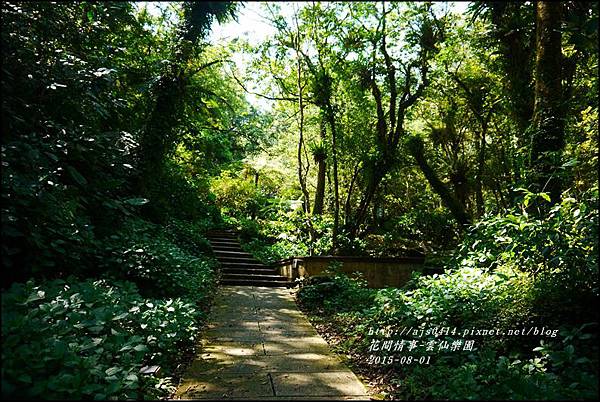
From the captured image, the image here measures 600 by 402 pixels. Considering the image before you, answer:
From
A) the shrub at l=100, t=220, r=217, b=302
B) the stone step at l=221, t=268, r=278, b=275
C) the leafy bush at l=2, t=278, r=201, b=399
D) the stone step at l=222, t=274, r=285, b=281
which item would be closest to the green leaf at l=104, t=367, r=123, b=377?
the leafy bush at l=2, t=278, r=201, b=399

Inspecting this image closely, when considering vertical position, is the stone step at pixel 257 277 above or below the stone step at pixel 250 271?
below

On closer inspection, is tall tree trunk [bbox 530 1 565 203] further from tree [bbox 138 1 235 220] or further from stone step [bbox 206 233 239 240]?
stone step [bbox 206 233 239 240]

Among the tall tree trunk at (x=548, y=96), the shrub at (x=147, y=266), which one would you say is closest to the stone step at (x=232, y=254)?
the shrub at (x=147, y=266)

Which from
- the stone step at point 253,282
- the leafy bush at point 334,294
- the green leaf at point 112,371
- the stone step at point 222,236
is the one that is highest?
the stone step at point 222,236

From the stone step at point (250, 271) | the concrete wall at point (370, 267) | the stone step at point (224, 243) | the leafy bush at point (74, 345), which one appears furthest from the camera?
the stone step at point (224, 243)

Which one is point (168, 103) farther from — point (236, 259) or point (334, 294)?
point (334, 294)

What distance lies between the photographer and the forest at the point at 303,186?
2645mm

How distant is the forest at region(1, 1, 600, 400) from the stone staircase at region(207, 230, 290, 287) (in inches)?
17.9

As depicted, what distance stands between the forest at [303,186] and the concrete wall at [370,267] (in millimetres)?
763

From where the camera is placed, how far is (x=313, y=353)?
12.8 ft

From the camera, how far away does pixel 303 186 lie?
9609 millimetres

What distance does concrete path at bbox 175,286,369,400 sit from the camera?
2.86 metres

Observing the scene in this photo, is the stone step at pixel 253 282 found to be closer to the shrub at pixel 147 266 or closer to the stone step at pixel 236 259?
the stone step at pixel 236 259

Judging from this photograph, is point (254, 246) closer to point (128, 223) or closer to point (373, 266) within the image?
point (373, 266)
